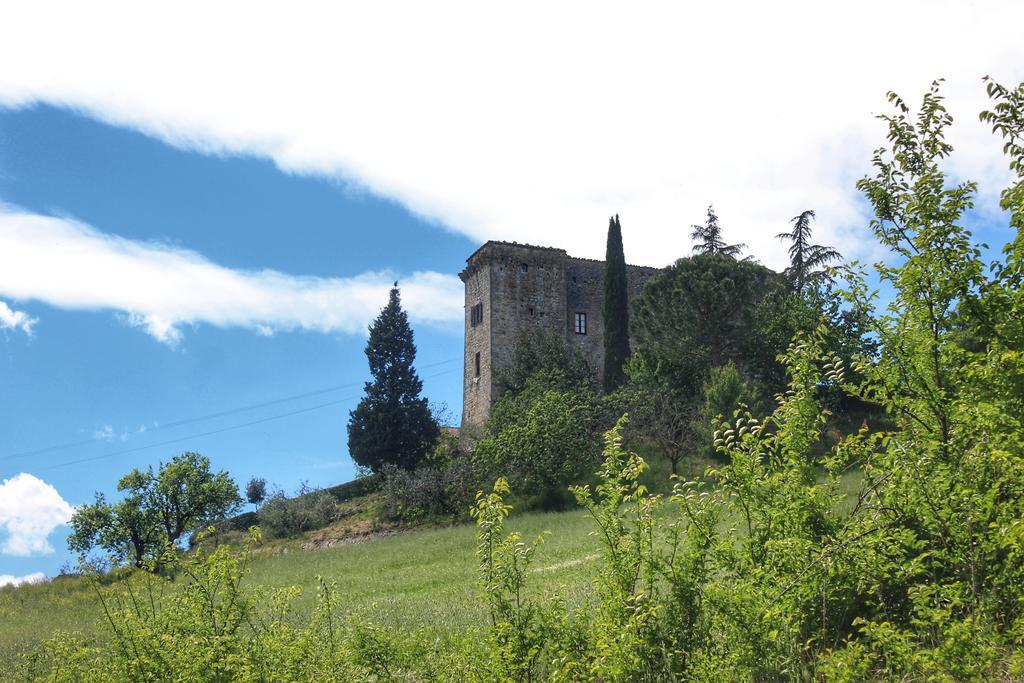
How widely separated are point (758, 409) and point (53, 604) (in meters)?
24.9

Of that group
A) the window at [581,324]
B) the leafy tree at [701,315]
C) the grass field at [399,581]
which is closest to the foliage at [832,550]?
the grass field at [399,581]

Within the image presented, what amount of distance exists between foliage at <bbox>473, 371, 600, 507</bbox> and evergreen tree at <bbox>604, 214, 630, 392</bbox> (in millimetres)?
4755

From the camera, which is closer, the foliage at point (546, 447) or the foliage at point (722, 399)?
the foliage at point (722, 399)

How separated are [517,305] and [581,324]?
14.1ft

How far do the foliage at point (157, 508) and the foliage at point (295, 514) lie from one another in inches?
161

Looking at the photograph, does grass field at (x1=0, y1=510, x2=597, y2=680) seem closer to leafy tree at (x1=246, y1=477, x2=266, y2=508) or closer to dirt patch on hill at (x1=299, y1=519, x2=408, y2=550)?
dirt patch on hill at (x1=299, y1=519, x2=408, y2=550)

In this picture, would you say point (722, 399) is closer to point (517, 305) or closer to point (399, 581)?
point (517, 305)

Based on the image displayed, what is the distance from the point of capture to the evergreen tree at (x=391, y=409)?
38062 mm

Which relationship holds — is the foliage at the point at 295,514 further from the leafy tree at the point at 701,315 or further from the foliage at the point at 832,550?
the foliage at the point at 832,550

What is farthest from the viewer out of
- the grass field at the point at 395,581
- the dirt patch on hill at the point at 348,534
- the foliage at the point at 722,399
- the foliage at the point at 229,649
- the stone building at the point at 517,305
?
the stone building at the point at 517,305

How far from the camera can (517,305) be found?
125 feet

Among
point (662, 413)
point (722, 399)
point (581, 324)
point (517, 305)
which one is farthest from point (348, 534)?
point (581, 324)

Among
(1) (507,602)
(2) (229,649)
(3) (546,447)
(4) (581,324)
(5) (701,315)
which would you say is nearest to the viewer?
(1) (507,602)

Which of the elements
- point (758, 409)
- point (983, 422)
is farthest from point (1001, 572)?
point (758, 409)
